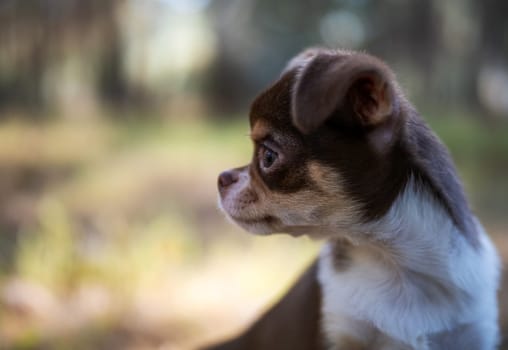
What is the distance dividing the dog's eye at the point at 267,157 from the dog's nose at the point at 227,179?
200mm

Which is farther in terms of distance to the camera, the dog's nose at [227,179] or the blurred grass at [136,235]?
the blurred grass at [136,235]

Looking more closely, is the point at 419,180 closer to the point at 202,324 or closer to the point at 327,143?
the point at 327,143

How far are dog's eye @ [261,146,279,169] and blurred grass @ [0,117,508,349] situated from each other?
205 centimetres

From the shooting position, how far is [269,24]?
7.52 metres

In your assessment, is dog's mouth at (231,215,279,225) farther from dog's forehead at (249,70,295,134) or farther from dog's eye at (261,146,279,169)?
dog's forehead at (249,70,295,134)

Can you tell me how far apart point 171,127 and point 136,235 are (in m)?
2.97

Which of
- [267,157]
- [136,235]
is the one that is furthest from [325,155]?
[136,235]

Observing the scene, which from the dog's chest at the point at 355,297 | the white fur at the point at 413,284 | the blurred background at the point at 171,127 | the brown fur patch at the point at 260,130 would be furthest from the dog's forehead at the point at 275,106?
the blurred background at the point at 171,127

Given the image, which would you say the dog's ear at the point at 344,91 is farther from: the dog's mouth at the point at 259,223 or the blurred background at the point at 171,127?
the blurred background at the point at 171,127

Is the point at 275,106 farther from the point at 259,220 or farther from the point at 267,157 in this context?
the point at 259,220

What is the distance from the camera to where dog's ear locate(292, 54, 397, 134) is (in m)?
1.72

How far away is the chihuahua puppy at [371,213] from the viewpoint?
6.42 ft

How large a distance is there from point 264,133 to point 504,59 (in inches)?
218

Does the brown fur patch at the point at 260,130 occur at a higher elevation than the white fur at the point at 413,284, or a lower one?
higher
